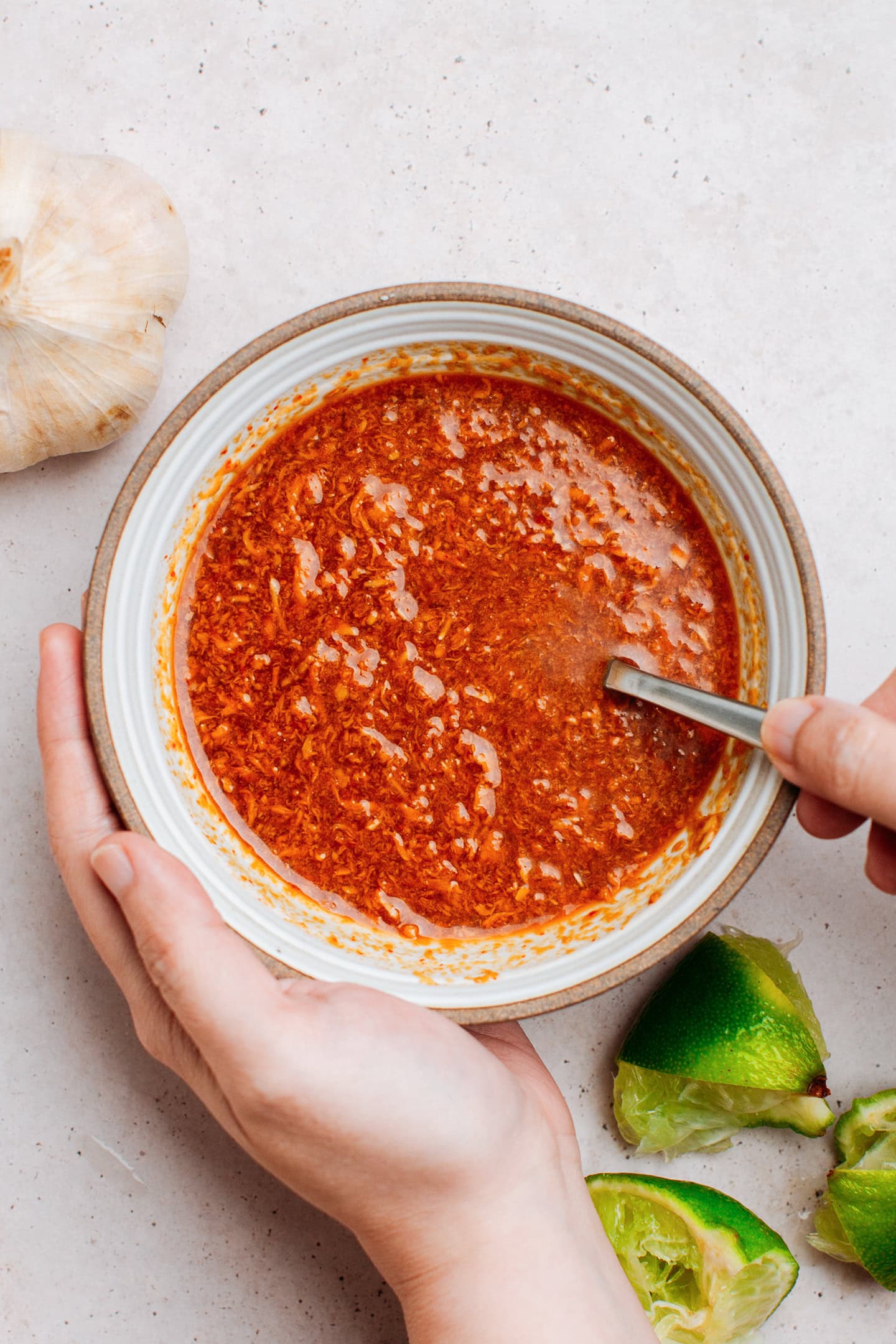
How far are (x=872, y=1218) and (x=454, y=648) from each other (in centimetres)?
140

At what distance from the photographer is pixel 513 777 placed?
1.92m

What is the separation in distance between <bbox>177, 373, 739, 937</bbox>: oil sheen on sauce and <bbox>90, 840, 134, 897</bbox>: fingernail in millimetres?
341

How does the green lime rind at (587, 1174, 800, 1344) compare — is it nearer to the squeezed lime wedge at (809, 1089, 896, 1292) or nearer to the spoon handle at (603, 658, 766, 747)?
the squeezed lime wedge at (809, 1089, 896, 1292)

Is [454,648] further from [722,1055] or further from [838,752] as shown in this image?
[722,1055]

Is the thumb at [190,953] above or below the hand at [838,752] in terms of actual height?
below

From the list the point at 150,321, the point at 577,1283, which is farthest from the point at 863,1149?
the point at 150,321

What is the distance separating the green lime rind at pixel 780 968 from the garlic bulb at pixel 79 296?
1.63 meters

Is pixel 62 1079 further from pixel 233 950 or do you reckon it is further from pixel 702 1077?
pixel 702 1077

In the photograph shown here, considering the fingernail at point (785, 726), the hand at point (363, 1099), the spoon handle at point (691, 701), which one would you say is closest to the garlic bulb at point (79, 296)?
the hand at point (363, 1099)

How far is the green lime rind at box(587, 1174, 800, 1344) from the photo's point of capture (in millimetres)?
1966

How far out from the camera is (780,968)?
208 centimetres

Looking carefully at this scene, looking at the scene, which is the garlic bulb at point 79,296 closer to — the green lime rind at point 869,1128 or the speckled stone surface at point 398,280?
the speckled stone surface at point 398,280

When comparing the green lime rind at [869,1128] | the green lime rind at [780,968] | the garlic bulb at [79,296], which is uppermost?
the garlic bulb at [79,296]

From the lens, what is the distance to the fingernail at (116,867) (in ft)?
5.41
